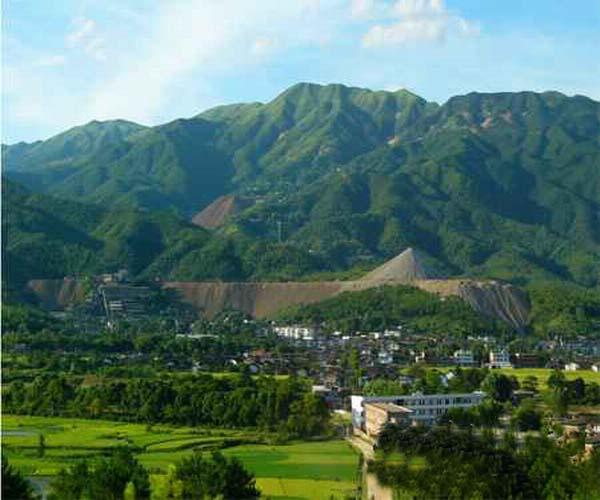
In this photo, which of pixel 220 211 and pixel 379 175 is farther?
pixel 379 175

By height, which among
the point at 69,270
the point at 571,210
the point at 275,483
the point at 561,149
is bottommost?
the point at 275,483

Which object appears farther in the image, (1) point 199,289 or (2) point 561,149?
(2) point 561,149

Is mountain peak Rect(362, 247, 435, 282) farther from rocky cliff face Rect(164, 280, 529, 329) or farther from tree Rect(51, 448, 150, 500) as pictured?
tree Rect(51, 448, 150, 500)

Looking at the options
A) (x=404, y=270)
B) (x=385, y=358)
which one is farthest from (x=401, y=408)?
(x=404, y=270)

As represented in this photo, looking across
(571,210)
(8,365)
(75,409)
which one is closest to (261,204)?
(571,210)

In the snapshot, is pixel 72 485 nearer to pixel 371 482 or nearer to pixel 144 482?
pixel 144 482

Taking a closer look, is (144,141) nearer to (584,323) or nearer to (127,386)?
(584,323)

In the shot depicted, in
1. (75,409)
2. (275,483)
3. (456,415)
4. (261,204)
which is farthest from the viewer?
(261,204)
